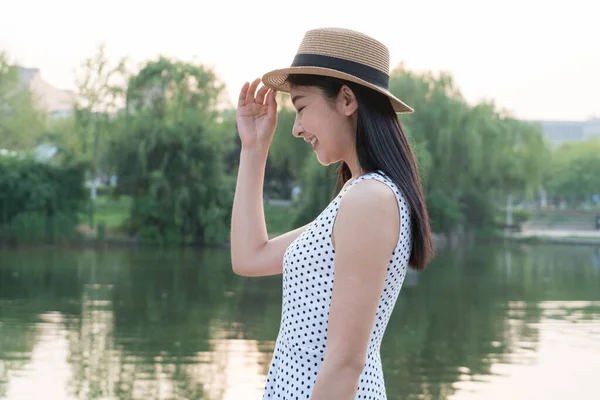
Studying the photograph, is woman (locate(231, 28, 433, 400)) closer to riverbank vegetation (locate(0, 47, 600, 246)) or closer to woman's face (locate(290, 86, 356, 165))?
woman's face (locate(290, 86, 356, 165))

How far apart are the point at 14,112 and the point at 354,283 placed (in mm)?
32528

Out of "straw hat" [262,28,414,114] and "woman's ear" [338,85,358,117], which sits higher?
"straw hat" [262,28,414,114]

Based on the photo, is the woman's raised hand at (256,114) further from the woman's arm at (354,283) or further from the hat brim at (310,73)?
the woman's arm at (354,283)

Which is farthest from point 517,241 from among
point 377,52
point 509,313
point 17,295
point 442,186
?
point 377,52

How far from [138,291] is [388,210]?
1205 centimetres

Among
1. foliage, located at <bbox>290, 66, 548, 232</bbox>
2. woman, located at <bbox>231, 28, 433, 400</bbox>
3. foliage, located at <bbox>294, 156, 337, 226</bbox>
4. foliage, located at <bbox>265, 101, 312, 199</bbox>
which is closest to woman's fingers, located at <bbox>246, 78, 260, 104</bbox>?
woman, located at <bbox>231, 28, 433, 400</bbox>

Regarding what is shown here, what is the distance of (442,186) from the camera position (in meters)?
25.7

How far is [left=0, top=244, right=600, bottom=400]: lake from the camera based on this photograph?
22.9 feet

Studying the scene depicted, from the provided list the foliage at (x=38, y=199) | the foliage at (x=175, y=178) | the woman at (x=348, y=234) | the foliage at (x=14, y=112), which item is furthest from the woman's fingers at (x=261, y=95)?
the foliage at (x=14, y=112)

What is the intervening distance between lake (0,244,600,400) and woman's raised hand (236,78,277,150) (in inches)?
196

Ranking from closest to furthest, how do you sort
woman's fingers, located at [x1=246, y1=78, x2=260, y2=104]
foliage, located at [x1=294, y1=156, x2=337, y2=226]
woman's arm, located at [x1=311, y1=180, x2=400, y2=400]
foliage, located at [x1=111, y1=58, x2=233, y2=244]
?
woman's arm, located at [x1=311, y1=180, x2=400, y2=400] < woman's fingers, located at [x1=246, y1=78, x2=260, y2=104] < foliage, located at [x1=294, y1=156, x2=337, y2=226] < foliage, located at [x1=111, y1=58, x2=233, y2=244]

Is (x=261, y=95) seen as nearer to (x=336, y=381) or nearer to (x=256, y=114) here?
(x=256, y=114)

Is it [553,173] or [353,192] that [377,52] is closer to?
[353,192]

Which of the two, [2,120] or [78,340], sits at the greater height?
[2,120]
